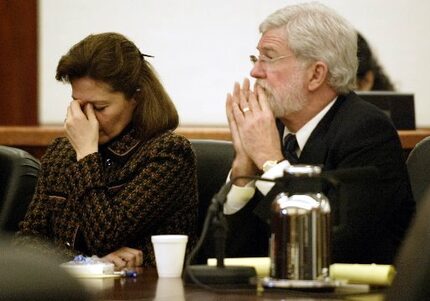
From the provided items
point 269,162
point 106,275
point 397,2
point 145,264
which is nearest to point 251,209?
point 269,162

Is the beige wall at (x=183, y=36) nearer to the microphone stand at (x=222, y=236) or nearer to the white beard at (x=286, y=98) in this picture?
the white beard at (x=286, y=98)

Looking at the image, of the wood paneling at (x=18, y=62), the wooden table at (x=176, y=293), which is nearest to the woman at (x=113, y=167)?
the wooden table at (x=176, y=293)

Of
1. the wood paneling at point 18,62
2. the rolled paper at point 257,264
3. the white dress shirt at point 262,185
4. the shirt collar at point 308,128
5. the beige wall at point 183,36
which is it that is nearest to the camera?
the rolled paper at point 257,264

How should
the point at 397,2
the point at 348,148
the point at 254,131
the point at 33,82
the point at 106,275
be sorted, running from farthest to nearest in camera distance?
the point at 397,2 < the point at 33,82 < the point at 254,131 < the point at 348,148 < the point at 106,275

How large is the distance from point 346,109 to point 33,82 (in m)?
2.38

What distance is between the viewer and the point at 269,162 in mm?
2455

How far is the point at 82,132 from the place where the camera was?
2.72 meters

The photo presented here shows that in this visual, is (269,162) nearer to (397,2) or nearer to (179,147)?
(179,147)

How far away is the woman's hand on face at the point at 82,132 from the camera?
2.71 metres

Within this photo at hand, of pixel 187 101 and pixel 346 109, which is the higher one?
pixel 346 109

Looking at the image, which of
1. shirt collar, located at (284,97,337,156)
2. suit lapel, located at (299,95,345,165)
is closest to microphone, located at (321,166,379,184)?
suit lapel, located at (299,95,345,165)

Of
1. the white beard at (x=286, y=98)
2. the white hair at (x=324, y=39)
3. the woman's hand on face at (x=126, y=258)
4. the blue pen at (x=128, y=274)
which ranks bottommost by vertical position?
the woman's hand on face at (x=126, y=258)

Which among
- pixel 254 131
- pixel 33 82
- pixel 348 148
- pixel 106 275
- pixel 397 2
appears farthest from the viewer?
pixel 397 2

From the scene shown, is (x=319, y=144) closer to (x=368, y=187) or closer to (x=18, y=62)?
(x=368, y=187)
